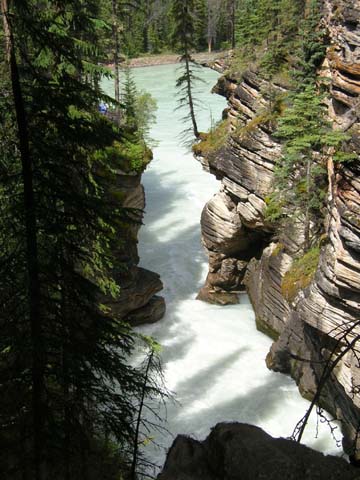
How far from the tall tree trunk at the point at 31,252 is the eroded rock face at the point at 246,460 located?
2.14m

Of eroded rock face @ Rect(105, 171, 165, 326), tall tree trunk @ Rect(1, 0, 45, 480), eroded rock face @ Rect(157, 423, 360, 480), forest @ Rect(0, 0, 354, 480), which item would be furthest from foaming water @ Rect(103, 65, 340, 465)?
tall tree trunk @ Rect(1, 0, 45, 480)

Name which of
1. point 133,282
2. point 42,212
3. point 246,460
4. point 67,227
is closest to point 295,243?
point 133,282

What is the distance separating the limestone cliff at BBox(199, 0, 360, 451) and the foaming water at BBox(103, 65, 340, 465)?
0.99 metres

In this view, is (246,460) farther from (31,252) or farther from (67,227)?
(67,227)

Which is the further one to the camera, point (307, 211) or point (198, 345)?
point (198, 345)

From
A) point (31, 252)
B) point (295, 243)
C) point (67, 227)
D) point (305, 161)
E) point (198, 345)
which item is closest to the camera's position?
point (31, 252)

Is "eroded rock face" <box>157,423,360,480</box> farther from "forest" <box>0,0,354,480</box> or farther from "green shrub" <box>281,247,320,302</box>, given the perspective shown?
"green shrub" <box>281,247,320,302</box>

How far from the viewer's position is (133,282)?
74.9 ft

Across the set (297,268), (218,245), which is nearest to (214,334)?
(218,245)

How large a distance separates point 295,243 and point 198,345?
6.91 m

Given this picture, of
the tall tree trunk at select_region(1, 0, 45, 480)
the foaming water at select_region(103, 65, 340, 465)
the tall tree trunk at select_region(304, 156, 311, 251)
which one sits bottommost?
the foaming water at select_region(103, 65, 340, 465)

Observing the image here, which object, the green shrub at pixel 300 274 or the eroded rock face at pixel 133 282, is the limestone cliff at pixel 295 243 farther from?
the eroded rock face at pixel 133 282

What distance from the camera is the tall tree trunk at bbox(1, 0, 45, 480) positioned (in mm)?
5945

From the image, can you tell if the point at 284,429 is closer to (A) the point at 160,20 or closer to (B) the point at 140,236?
(B) the point at 140,236
